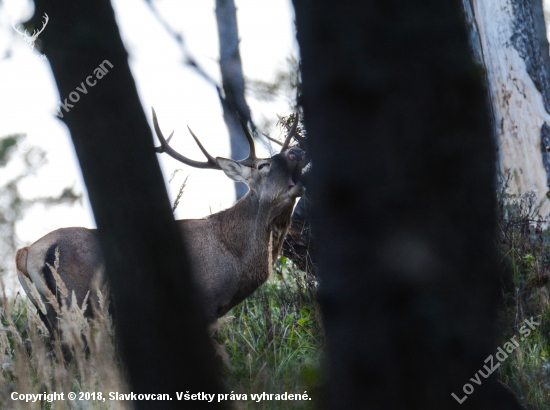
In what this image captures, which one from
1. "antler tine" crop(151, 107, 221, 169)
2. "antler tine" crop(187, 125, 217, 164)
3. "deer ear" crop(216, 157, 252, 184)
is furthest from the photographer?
"deer ear" crop(216, 157, 252, 184)

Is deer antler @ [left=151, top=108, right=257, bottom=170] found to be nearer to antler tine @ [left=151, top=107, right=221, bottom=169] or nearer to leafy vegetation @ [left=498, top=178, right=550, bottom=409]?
antler tine @ [left=151, top=107, right=221, bottom=169]

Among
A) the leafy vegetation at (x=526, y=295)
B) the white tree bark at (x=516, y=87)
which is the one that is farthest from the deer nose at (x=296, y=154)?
the leafy vegetation at (x=526, y=295)

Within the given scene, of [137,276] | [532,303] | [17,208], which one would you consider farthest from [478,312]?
[17,208]

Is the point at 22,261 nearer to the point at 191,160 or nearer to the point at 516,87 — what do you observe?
the point at 191,160

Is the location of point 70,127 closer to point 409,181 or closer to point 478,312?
point 409,181

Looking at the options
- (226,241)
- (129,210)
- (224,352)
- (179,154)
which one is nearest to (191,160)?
(179,154)

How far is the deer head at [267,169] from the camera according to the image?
6473mm

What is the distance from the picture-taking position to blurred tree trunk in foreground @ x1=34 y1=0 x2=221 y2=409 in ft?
6.30

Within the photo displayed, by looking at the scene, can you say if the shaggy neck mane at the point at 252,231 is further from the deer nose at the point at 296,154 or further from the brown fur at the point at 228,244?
the deer nose at the point at 296,154

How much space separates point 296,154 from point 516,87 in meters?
2.25

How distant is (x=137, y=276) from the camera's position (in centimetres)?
194

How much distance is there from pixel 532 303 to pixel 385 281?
3689 mm

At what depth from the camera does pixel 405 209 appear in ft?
4.68

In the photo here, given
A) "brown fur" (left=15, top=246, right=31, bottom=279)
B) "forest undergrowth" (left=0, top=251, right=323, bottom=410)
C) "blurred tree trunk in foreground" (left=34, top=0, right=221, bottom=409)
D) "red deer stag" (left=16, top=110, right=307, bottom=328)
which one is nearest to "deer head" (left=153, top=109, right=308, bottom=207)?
"red deer stag" (left=16, top=110, right=307, bottom=328)
